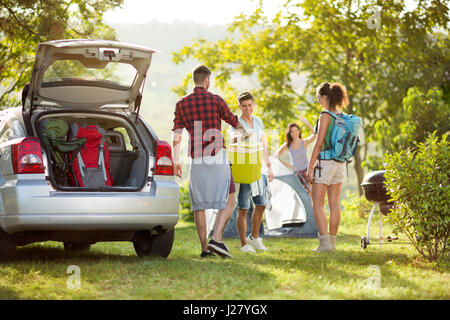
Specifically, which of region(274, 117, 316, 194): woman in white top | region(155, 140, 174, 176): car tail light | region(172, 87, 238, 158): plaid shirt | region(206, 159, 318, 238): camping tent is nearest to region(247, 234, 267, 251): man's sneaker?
region(206, 159, 318, 238): camping tent

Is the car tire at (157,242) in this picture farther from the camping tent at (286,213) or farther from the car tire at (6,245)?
the camping tent at (286,213)

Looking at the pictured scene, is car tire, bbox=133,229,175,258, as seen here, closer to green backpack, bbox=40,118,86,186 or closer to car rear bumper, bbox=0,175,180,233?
car rear bumper, bbox=0,175,180,233

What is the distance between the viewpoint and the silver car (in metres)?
5.39

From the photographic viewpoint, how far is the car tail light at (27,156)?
5.39 meters

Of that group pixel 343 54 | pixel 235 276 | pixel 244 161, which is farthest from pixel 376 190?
pixel 343 54

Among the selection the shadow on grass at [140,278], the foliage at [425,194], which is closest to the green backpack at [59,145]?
the shadow on grass at [140,278]

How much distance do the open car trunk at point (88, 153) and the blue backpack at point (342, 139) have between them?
86.6 inches

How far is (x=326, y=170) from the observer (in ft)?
23.5

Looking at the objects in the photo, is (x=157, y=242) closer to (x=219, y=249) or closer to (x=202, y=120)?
(x=219, y=249)

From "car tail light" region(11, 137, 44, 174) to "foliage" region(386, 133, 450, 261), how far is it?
3.47 metres

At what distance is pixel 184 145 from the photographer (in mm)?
6664

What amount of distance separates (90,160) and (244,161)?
76.5 inches
